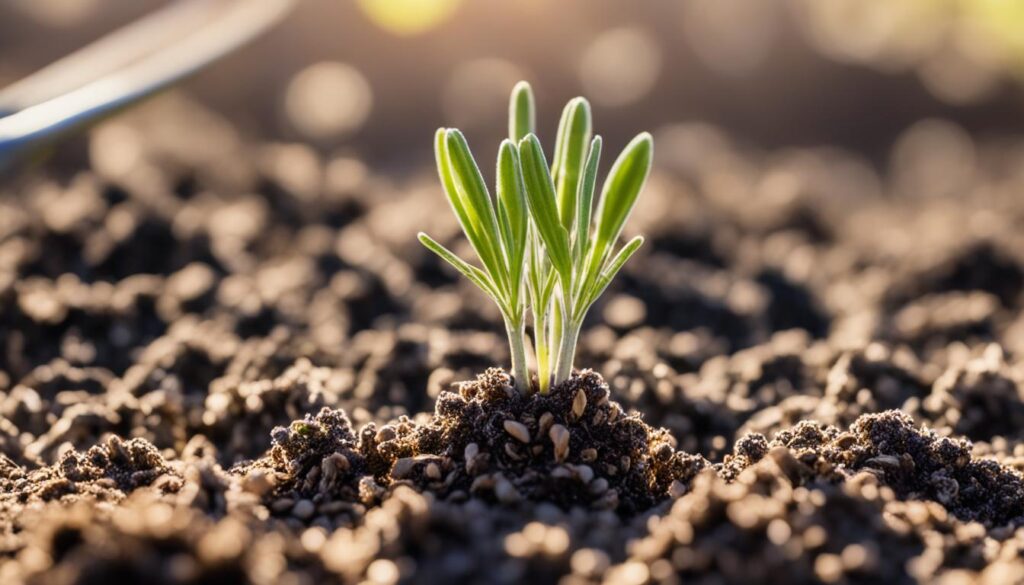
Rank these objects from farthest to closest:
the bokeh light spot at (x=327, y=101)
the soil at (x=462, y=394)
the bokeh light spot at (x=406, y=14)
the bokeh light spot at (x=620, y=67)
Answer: the bokeh light spot at (x=406, y=14) < the bokeh light spot at (x=620, y=67) < the bokeh light spot at (x=327, y=101) < the soil at (x=462, y=394)

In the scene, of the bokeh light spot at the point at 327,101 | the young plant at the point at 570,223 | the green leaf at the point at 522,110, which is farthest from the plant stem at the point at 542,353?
the bokeh light spot at the point at 327,101

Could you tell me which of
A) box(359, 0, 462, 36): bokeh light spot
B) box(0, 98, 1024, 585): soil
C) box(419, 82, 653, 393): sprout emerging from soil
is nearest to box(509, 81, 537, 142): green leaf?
box(419, 82, 653, 393): sprout emerging from soil

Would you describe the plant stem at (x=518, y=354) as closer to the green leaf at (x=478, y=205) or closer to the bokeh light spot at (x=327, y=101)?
the green leaf at (x=478, y=205)

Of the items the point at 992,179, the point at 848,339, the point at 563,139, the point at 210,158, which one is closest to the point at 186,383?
the point at 563,139

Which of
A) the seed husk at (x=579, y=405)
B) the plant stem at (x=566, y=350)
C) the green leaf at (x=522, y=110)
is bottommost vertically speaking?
the seed husk at (x=579, y=405)

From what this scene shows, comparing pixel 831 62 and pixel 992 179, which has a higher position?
pixel 831 62

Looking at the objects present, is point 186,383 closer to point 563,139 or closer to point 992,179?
point 563,139

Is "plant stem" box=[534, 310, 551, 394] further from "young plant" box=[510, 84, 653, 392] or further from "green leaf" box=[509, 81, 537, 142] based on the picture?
"green leaf" box=[509, 81, 537, 142]
